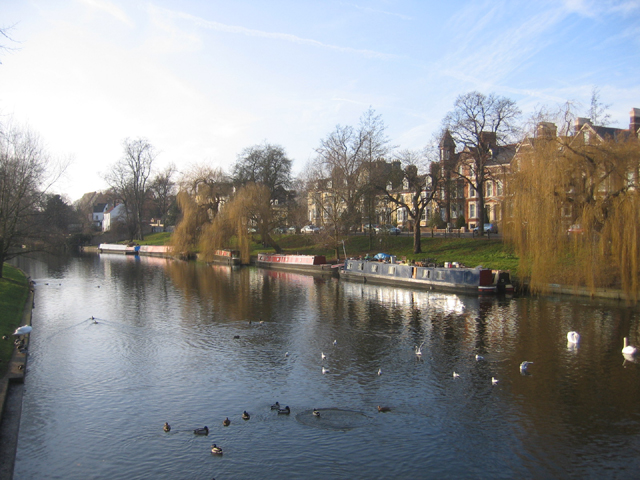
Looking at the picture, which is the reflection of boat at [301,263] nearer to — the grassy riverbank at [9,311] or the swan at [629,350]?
the grassy riverbank at [9,311]

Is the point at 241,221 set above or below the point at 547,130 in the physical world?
below

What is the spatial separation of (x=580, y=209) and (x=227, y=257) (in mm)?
37738

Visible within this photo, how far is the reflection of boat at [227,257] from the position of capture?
177 ft

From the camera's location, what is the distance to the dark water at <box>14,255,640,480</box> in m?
10.5

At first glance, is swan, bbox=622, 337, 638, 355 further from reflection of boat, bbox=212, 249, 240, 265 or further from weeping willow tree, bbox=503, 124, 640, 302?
reflection of boat, bbox=212, 249, 240, 265

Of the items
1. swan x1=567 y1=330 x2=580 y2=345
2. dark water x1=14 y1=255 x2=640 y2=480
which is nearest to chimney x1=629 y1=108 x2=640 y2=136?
dark water x1=14 y1=255 x2=640 y2=480

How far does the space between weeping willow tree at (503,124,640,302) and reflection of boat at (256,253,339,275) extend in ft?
66.6

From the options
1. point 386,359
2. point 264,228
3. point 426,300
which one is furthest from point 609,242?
point 264,228

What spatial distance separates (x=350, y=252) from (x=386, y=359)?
36.3 m

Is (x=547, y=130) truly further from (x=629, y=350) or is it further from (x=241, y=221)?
(x=241, y=221)

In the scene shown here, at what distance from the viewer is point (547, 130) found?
86.4ft

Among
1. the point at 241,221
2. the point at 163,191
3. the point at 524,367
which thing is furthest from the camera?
the point at 163,191

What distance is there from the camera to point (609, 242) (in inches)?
954

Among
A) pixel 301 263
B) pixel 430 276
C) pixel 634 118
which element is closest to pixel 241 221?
pixel 301 263
